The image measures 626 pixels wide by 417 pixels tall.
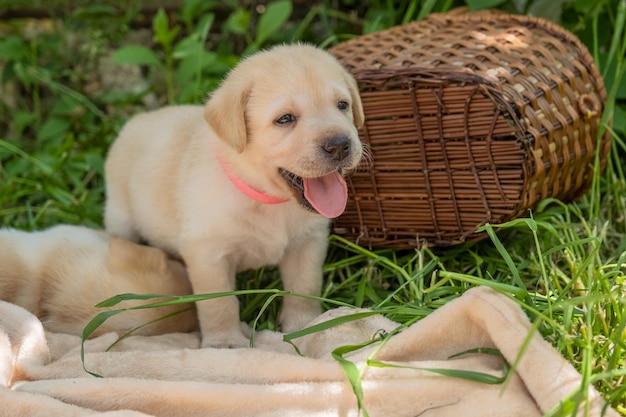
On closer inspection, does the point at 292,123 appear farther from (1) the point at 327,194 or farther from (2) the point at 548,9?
(2) the point at 548,9

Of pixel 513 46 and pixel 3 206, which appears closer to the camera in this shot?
pixel 513 46

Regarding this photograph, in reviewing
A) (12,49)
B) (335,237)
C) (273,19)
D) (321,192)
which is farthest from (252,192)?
(12,49)

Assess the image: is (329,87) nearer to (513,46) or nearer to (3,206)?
(513,46)

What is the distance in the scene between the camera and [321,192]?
2932mm

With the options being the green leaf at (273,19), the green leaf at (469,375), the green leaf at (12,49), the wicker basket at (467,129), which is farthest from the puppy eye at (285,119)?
the green leaf at (12,49)

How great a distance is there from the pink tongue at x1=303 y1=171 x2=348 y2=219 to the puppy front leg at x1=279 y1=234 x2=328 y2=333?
430 mm

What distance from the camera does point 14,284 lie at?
3234 millimetres

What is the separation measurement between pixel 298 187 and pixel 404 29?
1438 mm

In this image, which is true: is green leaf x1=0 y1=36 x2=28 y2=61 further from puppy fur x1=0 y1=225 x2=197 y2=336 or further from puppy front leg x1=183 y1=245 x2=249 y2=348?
puppy front leg x1=183 y1=245 x2=249 y2=348

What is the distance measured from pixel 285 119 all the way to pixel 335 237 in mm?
968

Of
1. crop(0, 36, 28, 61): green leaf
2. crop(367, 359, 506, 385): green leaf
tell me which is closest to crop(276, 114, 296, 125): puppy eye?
crop(367, 359, 506, 385): green leaf

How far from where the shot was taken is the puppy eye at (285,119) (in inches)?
112

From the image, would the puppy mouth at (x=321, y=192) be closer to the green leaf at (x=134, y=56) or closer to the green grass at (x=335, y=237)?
the green grass at (x=335, y=237)

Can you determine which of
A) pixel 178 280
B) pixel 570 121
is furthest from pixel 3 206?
pixel 570 121
